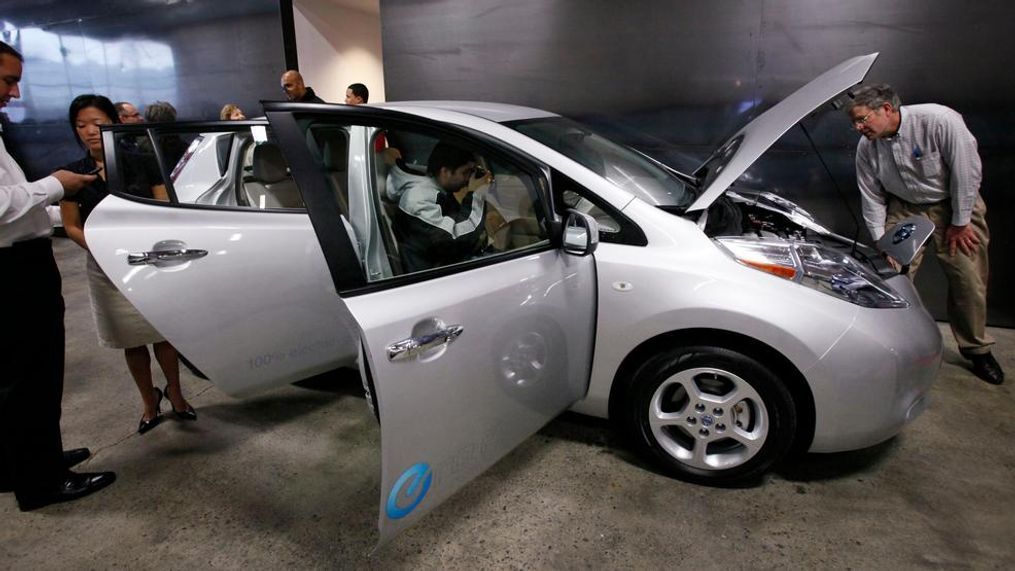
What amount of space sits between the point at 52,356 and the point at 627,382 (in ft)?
7.12

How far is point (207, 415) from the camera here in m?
2.84

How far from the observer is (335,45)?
7.25 metres

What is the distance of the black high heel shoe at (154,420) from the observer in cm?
269

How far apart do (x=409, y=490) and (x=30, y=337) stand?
60.3 inches

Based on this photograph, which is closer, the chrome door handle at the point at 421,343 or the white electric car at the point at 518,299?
the chrome door handle at the point at 421,343

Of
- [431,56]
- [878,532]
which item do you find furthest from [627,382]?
[431,56]

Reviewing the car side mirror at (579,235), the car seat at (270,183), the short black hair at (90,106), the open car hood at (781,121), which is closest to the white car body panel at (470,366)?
the car side mirror at (579,235)

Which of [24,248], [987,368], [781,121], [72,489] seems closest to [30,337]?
[24,248]

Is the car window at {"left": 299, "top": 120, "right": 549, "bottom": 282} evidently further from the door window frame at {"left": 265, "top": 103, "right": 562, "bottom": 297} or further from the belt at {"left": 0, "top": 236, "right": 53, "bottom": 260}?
the belt at {"left": 0, "top": 236, "right": 53, "bottom": 260}

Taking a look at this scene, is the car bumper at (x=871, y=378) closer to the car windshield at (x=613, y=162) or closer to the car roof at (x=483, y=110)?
the car windshield at (x=613, y=162)

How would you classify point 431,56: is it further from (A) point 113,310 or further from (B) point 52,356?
(B) point 52,356

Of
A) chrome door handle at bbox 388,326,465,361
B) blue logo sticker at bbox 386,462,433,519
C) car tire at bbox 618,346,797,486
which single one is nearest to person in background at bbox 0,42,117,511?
chrome door handle at bbox 388,326,465,361

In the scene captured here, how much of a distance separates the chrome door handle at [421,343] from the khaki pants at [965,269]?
8.87ft

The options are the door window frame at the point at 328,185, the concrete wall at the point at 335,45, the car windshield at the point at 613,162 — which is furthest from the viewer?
the concrete wall at the point at 335,45
